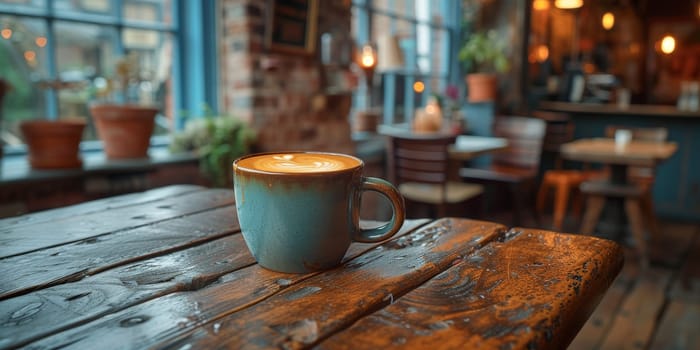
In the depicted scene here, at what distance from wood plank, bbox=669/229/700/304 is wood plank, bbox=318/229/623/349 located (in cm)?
254

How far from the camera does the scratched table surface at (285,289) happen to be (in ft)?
1.66

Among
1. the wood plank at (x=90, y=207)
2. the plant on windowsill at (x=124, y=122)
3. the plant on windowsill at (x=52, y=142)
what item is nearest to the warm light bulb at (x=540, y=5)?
the plant on windowsill at (x=124, y=122)

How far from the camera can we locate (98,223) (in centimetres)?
93

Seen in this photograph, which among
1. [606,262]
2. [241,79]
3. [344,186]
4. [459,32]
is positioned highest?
[459,32]

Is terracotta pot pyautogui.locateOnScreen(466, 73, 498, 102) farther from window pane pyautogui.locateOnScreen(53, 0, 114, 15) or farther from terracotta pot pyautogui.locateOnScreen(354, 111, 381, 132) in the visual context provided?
window pane pyautogui.locateOnScreen(53, 0, 114, 15)

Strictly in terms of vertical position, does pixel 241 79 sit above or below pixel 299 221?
above

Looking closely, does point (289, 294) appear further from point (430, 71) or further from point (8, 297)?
point (430, 71)

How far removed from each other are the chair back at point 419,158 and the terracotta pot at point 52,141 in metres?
1.81

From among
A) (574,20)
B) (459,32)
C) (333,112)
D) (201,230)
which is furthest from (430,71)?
(201,230)

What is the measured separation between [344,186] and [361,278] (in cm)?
11

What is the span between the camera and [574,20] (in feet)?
24.1

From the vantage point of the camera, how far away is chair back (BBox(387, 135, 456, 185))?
10.7ft

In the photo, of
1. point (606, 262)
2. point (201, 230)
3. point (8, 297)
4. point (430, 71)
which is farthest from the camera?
point (430, 71)

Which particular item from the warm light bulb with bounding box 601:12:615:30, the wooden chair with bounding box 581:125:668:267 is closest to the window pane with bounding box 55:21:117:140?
the wooden chair with bounding box 581:125:668:267
